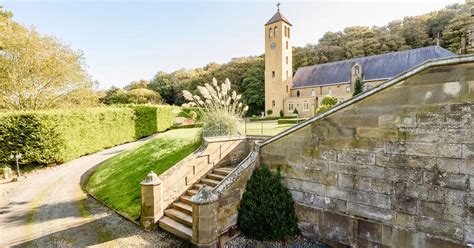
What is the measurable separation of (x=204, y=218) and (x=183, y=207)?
1.58 m

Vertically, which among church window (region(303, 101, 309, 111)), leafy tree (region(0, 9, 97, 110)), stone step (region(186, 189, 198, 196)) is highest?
leafy tree (region(0, 9, 97, 110))

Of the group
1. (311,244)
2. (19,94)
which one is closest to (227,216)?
(311,244)

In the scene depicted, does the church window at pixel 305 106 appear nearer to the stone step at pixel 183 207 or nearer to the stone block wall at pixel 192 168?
the stone block wall at pixel 192 168

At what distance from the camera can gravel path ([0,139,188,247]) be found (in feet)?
17.6

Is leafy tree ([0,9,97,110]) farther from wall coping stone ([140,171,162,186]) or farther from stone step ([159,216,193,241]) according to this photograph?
stone step ([159,216,193,241])

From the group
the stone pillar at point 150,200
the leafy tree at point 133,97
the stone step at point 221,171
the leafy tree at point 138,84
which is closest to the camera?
the stone pillar at point 150,200

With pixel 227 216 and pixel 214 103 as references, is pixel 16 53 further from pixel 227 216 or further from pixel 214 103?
pixel 227 216

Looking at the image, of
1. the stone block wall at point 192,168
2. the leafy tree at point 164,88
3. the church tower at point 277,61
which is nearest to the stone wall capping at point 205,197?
the stone block wall at point 192,168

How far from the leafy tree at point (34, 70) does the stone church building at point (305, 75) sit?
23.7m

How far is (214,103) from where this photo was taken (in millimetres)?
8289

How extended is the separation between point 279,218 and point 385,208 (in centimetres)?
229

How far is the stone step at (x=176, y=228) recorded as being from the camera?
542cm

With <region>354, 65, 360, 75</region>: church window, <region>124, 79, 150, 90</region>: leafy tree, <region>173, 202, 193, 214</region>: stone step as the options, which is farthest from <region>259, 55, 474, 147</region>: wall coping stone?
<region>124, 79, 150, 90</region>: leafy tree

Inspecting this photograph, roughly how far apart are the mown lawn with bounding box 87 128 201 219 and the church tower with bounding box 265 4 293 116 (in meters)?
24.4
